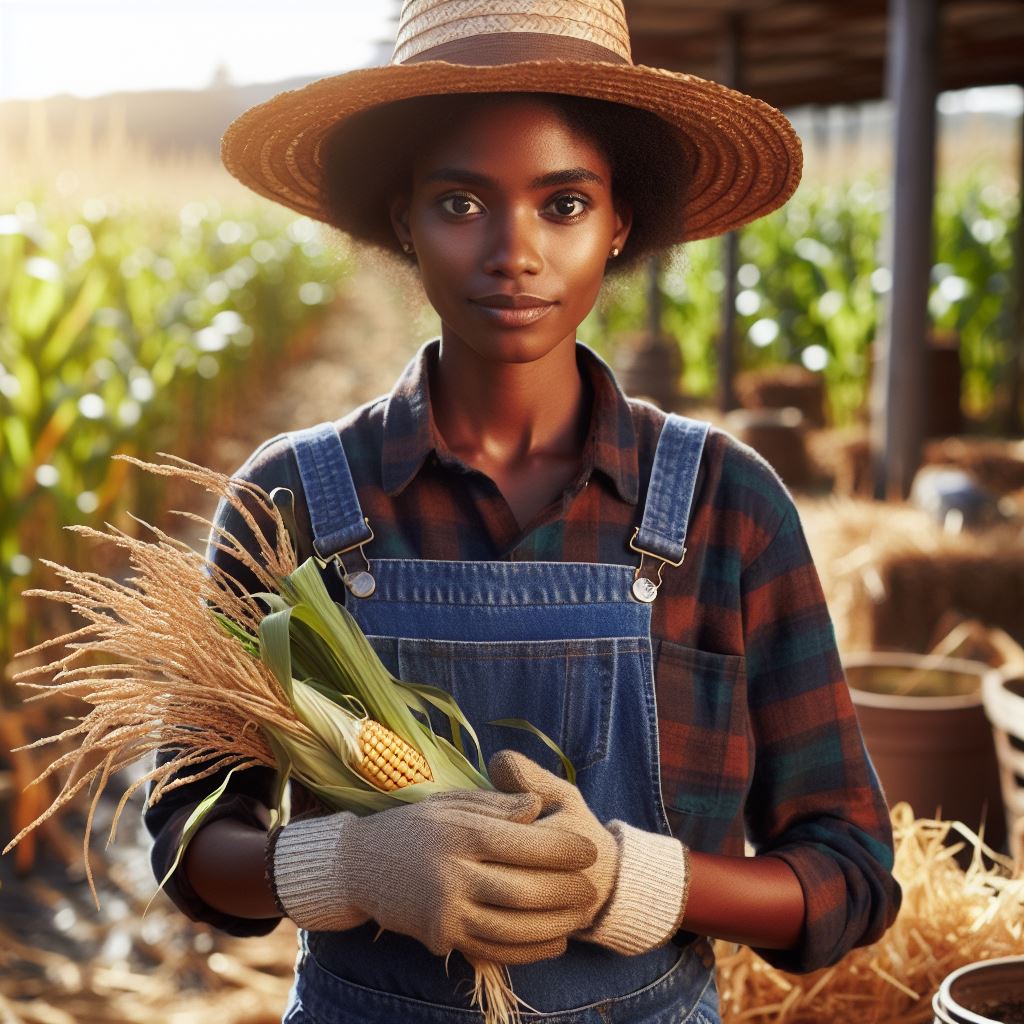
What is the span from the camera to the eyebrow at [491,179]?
1484 millimetres

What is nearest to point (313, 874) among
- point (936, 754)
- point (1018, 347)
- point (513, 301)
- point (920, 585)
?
point (513, 301)

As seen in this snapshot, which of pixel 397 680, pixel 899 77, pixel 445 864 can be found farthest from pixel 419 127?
pixel 899 77

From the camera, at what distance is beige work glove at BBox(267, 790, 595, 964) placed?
3.96 feet

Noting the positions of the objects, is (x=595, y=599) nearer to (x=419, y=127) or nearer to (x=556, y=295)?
(x=556, y=295)

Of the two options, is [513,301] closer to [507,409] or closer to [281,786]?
[507,409]

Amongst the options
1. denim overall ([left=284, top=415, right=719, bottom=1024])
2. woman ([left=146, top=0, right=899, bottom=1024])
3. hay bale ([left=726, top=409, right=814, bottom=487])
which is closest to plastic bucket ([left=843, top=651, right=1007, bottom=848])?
woman ([left=146, top=0, right=899, bottom=1024])

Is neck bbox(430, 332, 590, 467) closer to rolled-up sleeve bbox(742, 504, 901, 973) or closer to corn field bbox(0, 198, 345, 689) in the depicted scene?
rolled-up sleeve bbox(742, 504, 901, 973)

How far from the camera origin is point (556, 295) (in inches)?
58.7

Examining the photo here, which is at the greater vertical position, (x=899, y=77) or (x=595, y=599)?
(x=899, y=77)

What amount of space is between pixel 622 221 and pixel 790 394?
25.2ft

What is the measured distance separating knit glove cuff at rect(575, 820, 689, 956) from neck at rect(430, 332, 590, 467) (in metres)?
0.51

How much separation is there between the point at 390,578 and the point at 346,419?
0.83 feet

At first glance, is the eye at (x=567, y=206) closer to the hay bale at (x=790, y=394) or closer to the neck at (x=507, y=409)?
the neck at (x=507, y=409)

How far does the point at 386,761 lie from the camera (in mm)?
1366
